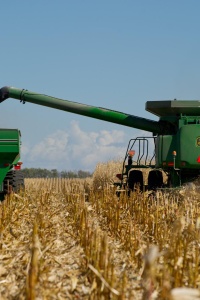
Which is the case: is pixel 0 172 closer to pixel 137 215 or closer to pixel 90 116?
pixel 90 116

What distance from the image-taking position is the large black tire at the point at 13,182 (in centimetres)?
1147

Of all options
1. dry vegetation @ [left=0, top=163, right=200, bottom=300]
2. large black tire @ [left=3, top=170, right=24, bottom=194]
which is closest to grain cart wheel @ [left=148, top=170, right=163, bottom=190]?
large black tire @ [left=3, top=170, right=24, bottom=194]

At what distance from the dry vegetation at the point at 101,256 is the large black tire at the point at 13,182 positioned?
207 cm

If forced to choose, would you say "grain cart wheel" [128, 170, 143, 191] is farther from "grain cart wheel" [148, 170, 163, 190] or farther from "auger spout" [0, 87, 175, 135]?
"auger spout" [0, 87, 175, 135]

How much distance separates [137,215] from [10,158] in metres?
4.37

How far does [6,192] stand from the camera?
37.8 feet

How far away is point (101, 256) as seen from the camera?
13.4 feet

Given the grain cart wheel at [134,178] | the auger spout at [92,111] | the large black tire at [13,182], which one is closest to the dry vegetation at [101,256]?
the large black tire at [13,182]

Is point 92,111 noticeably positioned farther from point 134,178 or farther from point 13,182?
point 13,182

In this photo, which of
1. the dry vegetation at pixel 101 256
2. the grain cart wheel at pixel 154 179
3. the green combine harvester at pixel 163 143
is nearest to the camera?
the dry vegetation at pixel 101 256

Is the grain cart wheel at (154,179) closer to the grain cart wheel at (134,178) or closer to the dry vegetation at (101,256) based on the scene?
the grain cart wheel at (134,178)

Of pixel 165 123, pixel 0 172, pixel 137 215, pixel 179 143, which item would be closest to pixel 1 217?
pixel 137 215

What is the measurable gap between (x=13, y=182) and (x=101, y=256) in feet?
25.9

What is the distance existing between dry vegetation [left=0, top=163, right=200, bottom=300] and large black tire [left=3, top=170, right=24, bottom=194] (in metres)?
2.07
